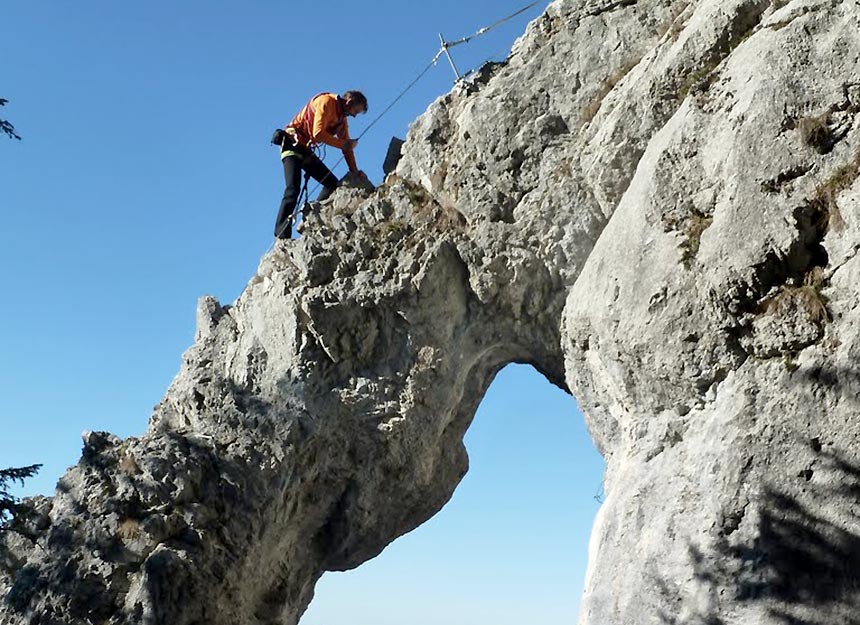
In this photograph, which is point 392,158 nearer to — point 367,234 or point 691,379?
point 367,234

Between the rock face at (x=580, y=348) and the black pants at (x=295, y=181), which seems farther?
the black pants at (x=295, y=181)

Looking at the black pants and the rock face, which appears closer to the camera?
the rock face

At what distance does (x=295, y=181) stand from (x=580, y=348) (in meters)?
6.32

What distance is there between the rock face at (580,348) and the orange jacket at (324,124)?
1011 millimetres

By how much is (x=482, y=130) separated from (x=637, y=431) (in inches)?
213

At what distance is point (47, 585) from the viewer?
1238 centimetres

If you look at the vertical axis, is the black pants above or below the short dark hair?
below

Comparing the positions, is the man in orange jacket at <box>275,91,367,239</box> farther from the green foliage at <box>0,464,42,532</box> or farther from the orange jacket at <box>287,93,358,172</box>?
the green foliage at <box>0,464,42,532</box>

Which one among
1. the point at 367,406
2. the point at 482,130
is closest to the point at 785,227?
the point at 482,130

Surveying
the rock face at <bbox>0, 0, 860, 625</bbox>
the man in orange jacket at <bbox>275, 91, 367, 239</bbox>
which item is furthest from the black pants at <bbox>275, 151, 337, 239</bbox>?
the rock face at <bbox>0, 0, 860, 625</bbox>

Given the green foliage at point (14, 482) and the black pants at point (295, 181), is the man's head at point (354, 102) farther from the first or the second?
the green foliage at point (14, 482)

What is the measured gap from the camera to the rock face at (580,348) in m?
8.35

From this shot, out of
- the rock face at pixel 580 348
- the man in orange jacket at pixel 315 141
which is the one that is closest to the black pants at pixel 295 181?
the man in orange jacket at pixel 315 141

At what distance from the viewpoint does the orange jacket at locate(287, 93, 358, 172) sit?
14570 mm
